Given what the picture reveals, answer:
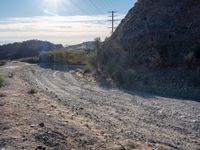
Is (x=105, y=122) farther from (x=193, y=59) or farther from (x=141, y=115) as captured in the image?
(x=193, y=59)

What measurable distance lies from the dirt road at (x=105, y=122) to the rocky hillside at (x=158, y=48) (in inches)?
354

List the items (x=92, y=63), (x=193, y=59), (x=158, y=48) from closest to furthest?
1. (x=193, y=59)
2. (x=158, y=48)
3. (x=92, y=63)

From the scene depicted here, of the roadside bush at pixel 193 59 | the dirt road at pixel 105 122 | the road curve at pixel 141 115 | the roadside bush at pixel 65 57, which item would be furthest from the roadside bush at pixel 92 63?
the roadside bush at pixel 65 57

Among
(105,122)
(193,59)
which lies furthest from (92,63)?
(105,122)

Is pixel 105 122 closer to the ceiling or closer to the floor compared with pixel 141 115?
closer to the ceiling

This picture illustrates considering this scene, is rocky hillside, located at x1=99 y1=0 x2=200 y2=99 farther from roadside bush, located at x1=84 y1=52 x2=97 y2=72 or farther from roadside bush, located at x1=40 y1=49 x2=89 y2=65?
roadside bush, located at x1=40 y1=49 x2=89 y2=65

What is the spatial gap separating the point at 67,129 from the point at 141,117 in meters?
5.10

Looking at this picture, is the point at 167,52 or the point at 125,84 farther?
the point at 167,52

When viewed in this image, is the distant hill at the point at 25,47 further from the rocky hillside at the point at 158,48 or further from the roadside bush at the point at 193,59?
the roadside bush at the point at 193,59

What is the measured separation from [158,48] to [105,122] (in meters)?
26.5

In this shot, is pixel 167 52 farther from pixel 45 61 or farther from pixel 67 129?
pixel 45 61

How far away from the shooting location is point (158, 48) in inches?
1694

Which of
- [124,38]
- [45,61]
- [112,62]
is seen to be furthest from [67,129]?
[45,61]

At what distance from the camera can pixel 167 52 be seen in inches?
1629
